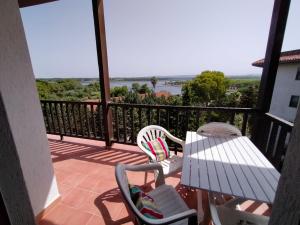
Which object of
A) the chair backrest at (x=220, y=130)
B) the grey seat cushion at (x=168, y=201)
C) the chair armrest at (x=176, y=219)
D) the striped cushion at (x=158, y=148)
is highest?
the chair backrest at (x=220, y=130)

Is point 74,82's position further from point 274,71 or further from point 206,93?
point 274,71

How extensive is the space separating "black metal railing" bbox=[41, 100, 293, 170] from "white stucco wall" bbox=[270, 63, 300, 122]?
10175 mm

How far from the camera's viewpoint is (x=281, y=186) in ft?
1.28

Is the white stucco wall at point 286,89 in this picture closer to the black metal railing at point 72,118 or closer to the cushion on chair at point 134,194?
the black metal railing at point 72,118

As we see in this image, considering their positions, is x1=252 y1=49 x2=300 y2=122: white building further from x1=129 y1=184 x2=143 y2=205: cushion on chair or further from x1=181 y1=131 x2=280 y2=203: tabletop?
x1=129 y1=184 x2=143 y2=205: cushion on chair

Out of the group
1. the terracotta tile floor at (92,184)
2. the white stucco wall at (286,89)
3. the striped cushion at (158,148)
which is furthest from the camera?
the white stucco wall at (286,89)

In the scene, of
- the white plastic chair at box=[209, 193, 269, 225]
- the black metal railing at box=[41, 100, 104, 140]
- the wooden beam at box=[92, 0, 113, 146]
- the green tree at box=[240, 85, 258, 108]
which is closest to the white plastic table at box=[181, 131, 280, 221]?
the white plastic chair at box=[209, 193, 269, 225]

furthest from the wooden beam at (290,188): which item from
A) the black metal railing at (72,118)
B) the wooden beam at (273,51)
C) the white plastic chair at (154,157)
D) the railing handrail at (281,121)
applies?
the black metal railing at (72,118)

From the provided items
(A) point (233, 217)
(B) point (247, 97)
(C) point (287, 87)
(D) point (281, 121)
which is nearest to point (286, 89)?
(C) point (287, 87)

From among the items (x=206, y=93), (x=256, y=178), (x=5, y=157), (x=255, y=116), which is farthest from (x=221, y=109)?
(x=206, y=93)

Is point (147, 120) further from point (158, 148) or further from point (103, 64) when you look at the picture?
point (103, 64)

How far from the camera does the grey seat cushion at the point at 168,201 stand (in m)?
1.33

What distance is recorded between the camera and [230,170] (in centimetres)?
140

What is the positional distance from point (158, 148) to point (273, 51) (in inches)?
81.1
